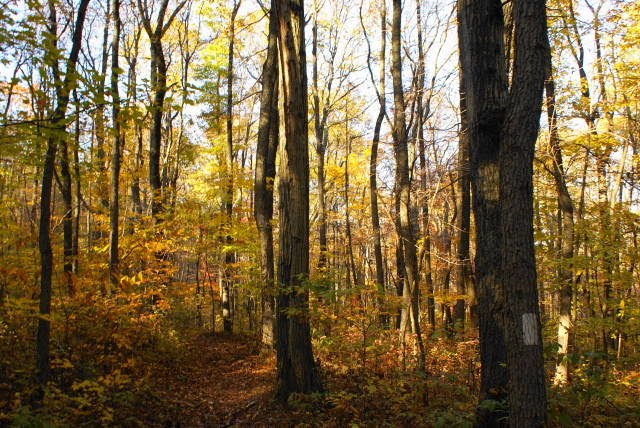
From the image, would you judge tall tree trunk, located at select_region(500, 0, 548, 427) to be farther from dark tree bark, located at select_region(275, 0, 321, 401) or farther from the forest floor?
the forest floor

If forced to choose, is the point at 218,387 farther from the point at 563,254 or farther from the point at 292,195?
the point at 563,254

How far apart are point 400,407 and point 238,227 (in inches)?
317

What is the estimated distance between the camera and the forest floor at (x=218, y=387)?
19.5 feet

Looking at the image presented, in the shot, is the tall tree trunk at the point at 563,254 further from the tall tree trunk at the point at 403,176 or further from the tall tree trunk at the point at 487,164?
the tall tree trunk at the point at 487,164

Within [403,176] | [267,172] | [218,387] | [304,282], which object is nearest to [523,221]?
[304,282]

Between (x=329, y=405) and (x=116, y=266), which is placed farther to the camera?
(x=116, y=266)

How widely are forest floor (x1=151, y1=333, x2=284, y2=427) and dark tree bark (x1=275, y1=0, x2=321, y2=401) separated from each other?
63cm

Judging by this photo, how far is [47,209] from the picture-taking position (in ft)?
17.2

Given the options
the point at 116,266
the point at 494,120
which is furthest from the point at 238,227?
the point at 494,120

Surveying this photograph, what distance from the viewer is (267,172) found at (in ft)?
34.7

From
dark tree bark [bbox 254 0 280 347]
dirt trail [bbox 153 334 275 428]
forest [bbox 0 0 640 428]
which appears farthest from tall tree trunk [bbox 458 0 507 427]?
dark tree bark [bbox 254 0 280 347]

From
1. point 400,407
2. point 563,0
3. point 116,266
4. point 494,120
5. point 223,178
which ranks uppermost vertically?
point 563,0

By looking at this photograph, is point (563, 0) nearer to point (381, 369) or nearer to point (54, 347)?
point (381, 369)

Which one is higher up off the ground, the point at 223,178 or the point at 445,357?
the point at 223,178
